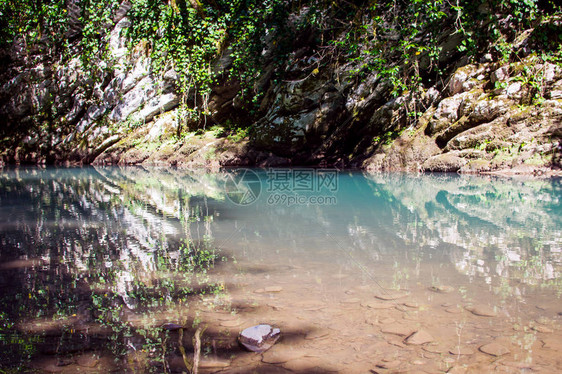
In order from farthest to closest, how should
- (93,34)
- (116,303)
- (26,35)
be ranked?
1. (26,35)
2. (93,34)
3. (116,303)

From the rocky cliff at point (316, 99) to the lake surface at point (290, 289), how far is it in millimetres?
5558

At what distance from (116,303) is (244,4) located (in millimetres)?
15756

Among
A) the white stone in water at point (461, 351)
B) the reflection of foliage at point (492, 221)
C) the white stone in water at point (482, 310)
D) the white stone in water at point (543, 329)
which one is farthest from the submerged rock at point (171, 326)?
the reflection of foliage at point (492, 221)

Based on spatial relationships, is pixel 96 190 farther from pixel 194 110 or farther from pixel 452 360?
pixel 194 110

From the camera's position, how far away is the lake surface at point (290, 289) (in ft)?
6.16

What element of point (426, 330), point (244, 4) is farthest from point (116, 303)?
point (244, 4)

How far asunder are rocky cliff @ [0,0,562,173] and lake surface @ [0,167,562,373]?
5.56 meters

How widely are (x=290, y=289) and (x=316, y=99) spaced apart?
1256cm

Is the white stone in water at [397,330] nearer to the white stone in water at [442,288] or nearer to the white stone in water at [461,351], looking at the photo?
the white stone in water at [461,351]

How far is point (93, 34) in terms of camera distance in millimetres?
19297

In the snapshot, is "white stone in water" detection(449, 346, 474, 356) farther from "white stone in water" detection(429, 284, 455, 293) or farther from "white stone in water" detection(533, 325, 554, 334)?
"white stone in water" detection(429, 284, 455, 293)

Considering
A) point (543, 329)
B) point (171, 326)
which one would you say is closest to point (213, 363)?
point (171, 326)

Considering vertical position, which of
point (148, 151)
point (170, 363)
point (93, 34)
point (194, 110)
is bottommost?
point (170, 363)

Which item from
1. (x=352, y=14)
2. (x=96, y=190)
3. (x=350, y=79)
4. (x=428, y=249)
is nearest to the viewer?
(x=428, y=249)
